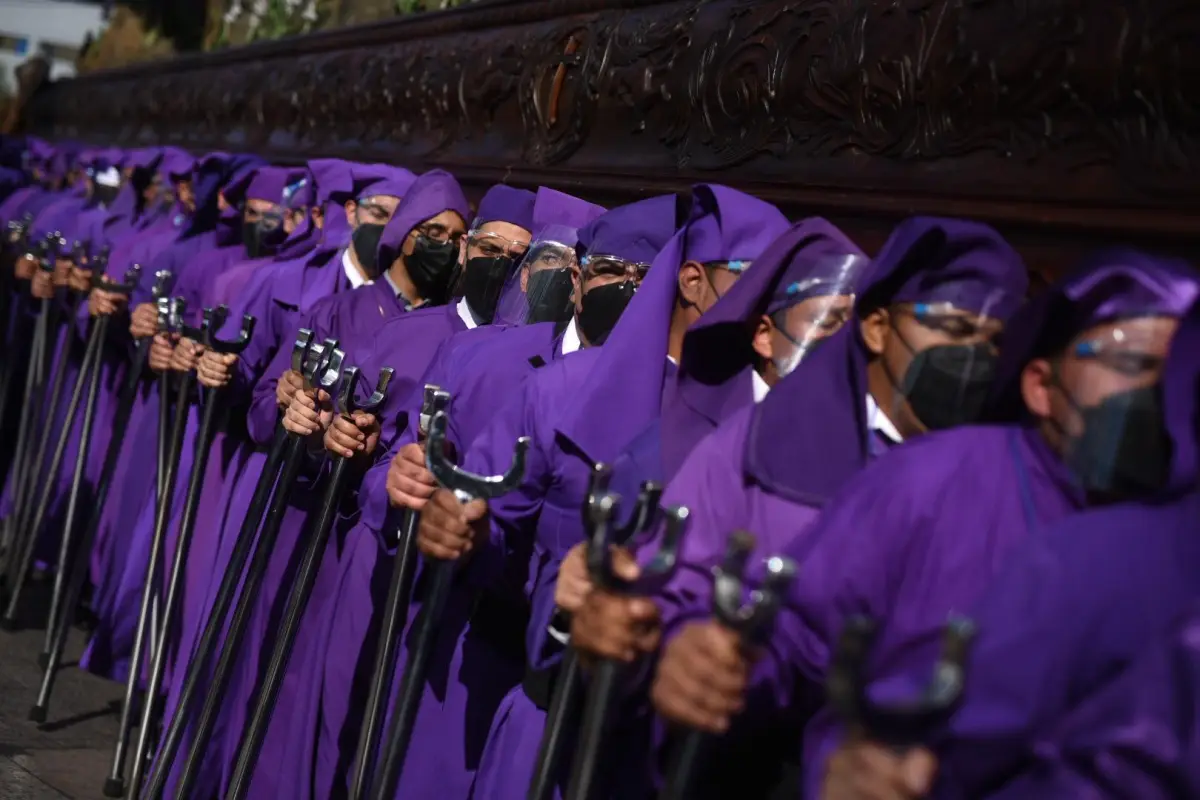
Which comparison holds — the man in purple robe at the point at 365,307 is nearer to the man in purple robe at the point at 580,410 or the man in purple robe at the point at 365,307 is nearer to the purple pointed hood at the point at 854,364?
the man in purple robe at the point at 580,410

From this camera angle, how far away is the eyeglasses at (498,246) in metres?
5.07

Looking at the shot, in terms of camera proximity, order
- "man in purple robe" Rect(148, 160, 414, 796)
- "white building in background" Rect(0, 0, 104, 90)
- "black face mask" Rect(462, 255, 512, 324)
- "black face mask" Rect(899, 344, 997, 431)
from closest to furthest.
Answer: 1. "black face mask" Rect(899, 344, 997, 431)
2. "black face mask" Rect(462, 255, 512, 324)
3. "man in purple robe" Rect(148, 160, 414, 796)
4. "white building in background" Rect(0, 0, 104, 90)

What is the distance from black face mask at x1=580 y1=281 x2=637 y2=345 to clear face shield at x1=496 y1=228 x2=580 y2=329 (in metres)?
0.38

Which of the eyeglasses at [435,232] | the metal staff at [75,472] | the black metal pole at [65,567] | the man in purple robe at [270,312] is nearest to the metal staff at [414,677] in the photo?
the eyeglasses at [435,232]

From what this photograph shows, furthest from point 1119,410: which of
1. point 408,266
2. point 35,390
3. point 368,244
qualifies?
point 35,390

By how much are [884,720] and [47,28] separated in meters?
23.0

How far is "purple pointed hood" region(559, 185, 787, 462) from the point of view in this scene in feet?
11.6

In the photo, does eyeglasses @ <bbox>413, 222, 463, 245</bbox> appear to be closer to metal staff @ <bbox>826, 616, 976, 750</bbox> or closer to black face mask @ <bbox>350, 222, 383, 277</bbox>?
black face mask @ <bbox>350, 222, 383, 277</bbox>

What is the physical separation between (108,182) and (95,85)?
3812 millimetres

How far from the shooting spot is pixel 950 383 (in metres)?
2.74

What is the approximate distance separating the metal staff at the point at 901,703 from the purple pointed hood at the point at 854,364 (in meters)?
0.87

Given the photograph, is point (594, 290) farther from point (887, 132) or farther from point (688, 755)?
point (688, 755)

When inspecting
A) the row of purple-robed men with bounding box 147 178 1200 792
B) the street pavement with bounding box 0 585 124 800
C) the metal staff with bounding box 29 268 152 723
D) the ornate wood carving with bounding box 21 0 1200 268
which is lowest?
the street pavement with bounding box 0 585 124 800

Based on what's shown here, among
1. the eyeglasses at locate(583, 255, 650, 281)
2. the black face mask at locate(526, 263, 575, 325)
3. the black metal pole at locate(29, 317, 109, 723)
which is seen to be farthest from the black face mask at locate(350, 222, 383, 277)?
the eyeglasses at locate(583, 255, 650, 281)
